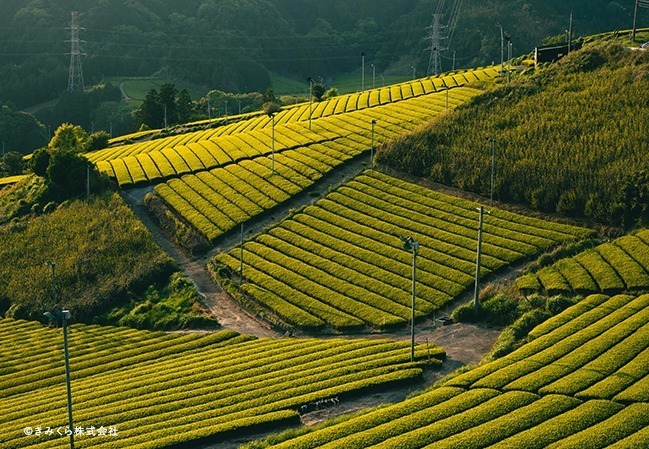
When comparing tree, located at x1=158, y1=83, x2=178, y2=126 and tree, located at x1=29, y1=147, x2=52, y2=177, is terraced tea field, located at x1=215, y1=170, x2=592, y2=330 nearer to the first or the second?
Result: tree, located at x1=29, y1=147, x2=52, y2=177

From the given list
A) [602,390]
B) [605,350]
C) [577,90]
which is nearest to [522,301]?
[605,350]

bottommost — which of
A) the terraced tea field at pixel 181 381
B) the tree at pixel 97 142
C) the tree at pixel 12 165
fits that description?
the terraced tea field at pixel 181 381

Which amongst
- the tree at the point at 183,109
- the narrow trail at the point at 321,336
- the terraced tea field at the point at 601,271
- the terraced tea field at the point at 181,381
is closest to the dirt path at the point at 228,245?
the narrow trail at the point at 321,336

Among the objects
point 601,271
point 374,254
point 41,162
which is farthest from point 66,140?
point 601,271

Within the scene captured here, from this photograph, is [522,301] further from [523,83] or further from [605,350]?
[523,83]

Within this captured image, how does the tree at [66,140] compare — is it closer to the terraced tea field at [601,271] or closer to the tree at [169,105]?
the tree at [169,105]
